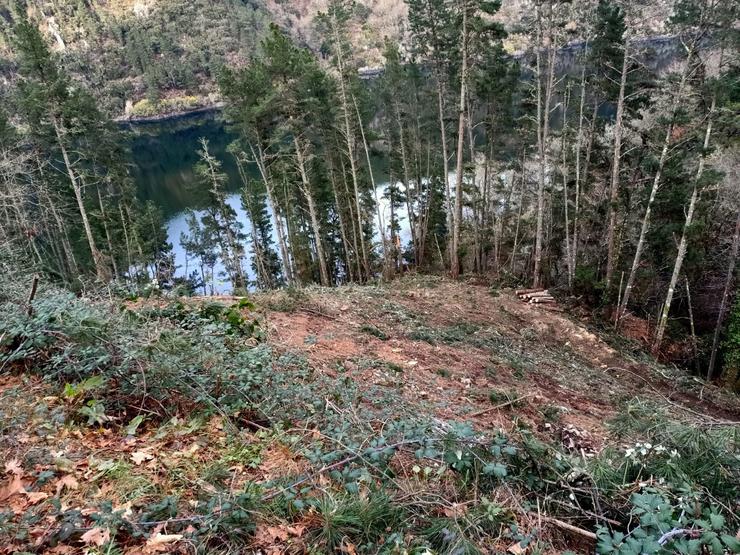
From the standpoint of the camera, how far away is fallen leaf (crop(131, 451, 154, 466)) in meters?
3.33

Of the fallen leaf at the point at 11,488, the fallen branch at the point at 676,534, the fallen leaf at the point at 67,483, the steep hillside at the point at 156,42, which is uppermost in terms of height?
the steep hillside at the point at 156,42

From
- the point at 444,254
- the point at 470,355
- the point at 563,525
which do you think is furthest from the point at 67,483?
Answer: the point at 444,254

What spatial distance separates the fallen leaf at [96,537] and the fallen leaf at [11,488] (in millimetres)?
750

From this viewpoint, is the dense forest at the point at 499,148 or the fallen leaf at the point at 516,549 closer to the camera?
the fallen leaf at the point at 516,549

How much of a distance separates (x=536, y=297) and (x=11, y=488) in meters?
15.3

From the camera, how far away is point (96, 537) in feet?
7.95

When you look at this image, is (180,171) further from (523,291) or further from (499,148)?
(523,291)

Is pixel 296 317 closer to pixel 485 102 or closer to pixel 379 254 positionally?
pixel 485 102

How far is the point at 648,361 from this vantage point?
44.7 ft

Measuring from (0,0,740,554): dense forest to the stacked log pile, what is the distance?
32 cm

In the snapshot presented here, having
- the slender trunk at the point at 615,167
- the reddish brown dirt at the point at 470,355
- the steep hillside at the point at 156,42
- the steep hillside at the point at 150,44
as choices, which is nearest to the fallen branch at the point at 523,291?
the reddish brown dirt at the point at 470,355

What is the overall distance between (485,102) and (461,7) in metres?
8.64

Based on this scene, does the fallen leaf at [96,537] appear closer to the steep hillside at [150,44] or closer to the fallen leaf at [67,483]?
the fallen leaf at [67,483]

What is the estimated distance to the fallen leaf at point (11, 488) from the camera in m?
2.74
